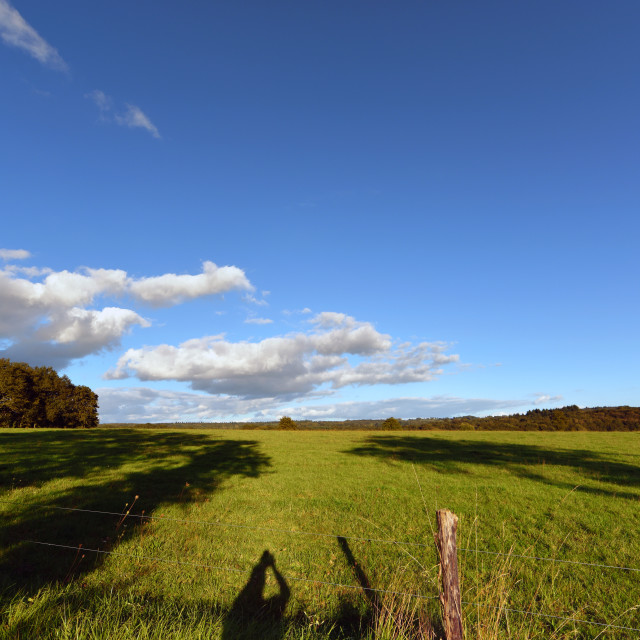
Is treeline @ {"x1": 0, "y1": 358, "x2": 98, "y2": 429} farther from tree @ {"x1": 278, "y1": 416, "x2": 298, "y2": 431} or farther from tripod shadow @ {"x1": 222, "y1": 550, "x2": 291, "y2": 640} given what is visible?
tripod shadow @ {"x1": 222, "y1": 550, "x2": 291, "y2": 640}

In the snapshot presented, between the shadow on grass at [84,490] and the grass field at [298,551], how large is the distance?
0.07 meters

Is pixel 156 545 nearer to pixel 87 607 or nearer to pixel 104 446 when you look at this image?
pixel 87 607

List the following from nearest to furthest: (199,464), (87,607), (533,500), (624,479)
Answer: (87,607) → (533,500) → (624,479) → (199,464)

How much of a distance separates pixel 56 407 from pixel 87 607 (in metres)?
66.0

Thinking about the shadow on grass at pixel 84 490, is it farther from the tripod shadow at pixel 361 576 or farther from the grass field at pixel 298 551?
the tripod shadow at pixel 361 576

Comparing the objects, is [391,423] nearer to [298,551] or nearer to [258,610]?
[298,551]

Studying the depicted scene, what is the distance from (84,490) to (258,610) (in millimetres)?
9516

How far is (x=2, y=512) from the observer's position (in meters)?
9.67

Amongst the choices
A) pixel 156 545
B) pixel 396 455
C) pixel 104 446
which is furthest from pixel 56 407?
pixel 156 545

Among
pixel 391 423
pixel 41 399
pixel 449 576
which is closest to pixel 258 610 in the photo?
pixel 449 576


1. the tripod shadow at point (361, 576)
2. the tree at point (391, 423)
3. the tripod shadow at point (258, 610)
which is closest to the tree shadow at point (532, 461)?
the tripod shadow at point (361, 576)

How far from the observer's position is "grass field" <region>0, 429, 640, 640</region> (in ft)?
16.9

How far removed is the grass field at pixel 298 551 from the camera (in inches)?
203

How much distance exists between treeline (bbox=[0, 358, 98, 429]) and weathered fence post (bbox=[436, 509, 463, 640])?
6803 cm
